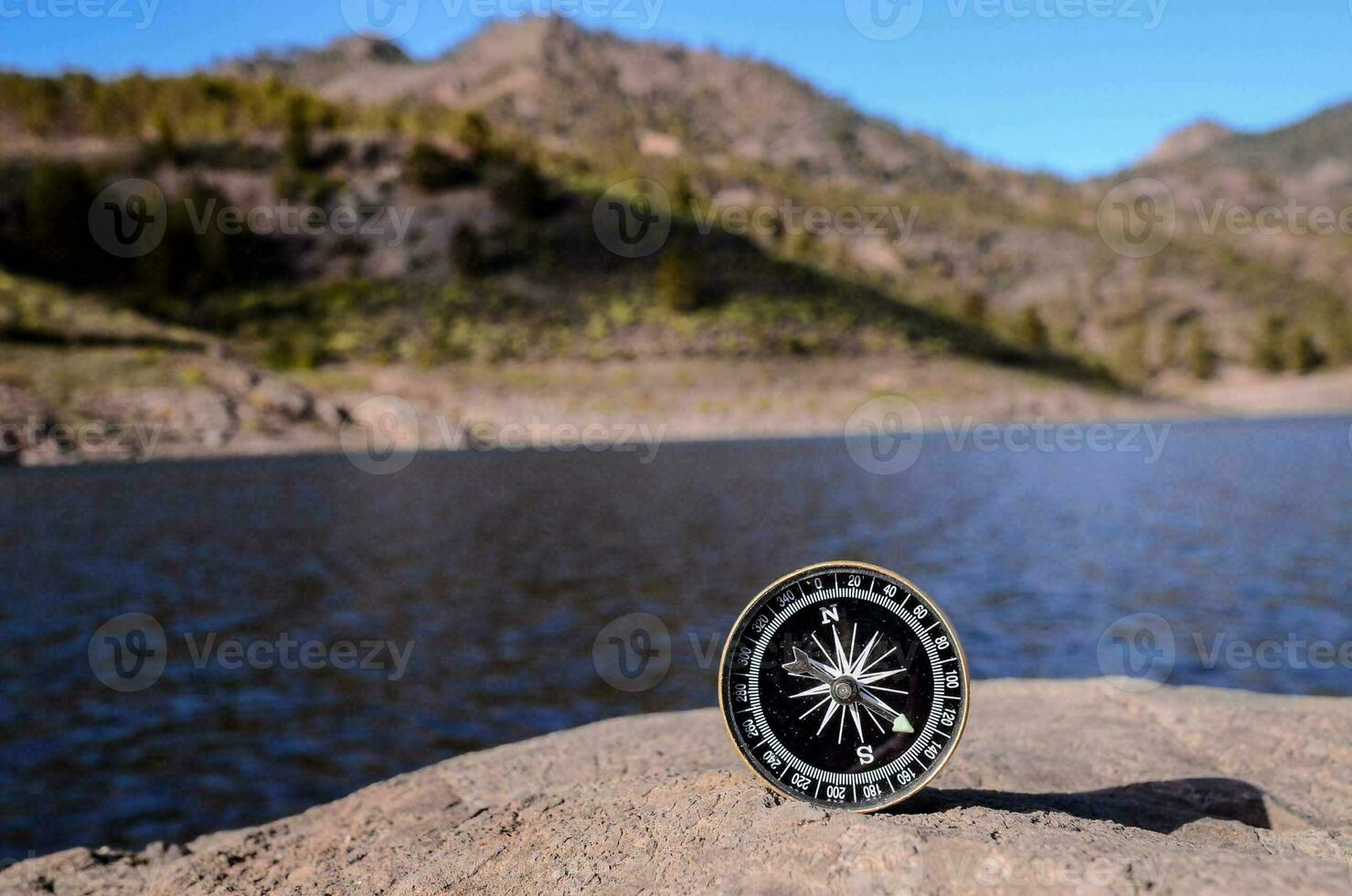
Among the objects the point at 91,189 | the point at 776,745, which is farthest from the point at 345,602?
the point at 91,189

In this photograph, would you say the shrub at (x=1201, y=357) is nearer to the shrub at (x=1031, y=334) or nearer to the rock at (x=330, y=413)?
the shrub at (x=1031, y=334)

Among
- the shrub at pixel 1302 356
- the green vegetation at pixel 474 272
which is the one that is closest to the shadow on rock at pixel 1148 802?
the green vegetation at pixel 474 272

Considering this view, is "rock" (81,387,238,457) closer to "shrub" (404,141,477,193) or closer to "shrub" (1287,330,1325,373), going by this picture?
"shrub" (404,141,477,193)

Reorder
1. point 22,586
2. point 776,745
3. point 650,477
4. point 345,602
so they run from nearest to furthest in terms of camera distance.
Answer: point 776,745 < point 345,602 < point 22,586 < point 650,477

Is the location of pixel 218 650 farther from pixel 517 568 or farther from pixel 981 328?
pixel 981 328

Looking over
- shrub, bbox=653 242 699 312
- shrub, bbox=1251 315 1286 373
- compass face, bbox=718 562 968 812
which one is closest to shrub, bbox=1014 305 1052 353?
shrub, bbox=1251 315 1286 373

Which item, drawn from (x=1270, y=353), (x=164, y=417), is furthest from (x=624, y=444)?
(x=1270, y=353)
